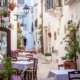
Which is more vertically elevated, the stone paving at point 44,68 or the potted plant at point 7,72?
the potted plant at point 7,72

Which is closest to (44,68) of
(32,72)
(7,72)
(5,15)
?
(5,15)

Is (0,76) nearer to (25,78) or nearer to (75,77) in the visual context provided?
(75,77)

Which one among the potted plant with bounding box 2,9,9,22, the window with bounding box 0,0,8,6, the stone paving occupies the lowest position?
the stone paving

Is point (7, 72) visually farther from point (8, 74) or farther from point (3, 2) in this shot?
point (3, 2)

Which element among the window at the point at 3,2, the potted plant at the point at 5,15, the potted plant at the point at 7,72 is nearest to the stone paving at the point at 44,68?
the potted plant at the point at 5,15

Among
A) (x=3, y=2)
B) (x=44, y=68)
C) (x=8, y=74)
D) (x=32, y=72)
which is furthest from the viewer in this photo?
(x=3, y=2)

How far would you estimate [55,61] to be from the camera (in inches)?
786

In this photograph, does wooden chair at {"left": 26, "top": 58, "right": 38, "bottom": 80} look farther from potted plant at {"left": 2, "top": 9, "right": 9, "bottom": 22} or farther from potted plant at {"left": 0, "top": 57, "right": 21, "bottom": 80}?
potted plant at {"left": 0, "top": 57, "right": 21, "bottom": 80}

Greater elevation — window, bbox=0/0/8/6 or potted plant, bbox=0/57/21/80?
window, bbox=0/0/8/6

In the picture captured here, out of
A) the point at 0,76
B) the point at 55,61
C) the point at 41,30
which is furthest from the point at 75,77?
the point at 41,30

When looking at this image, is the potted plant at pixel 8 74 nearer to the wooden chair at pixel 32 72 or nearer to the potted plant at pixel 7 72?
the potted plant at pixel 7 72

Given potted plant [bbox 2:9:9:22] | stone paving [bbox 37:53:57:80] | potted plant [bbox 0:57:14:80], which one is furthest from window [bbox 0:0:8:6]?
potted plant [bbox 0:57:14:80]

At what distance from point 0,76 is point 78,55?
6989 millimetres

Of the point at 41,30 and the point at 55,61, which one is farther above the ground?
the point at 41,30
